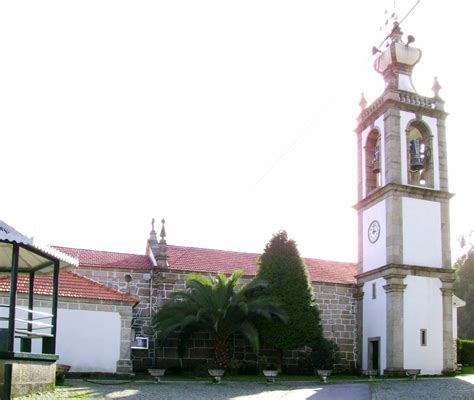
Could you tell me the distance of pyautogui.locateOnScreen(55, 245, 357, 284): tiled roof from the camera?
80.3ft

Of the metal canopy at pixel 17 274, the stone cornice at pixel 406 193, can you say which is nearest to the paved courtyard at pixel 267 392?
the metal canopy at pixel 17 274

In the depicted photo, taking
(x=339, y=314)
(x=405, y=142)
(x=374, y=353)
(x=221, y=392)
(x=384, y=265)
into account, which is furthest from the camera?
(x=339, y=314)

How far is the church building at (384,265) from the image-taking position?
76.5ft

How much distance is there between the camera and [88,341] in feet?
64.1

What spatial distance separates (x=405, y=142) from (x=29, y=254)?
17549 millimetres

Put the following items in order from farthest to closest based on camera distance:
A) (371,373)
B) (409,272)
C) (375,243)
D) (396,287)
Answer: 1. (375,243)
2. (409,272)
3. (396,287)
4. (371,373)

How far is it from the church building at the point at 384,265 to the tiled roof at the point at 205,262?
0.06m

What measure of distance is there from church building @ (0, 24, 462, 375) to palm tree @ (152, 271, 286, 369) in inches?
71.2

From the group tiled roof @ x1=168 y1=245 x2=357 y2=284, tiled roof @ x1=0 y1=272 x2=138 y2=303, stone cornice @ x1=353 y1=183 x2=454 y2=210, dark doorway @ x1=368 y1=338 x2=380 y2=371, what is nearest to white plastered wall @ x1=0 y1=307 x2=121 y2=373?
tiled roof @ x1=0 y1=272 x2=138 y2=303

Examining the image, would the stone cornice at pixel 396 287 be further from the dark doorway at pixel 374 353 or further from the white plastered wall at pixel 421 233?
the dark doorway at pixel 374 353

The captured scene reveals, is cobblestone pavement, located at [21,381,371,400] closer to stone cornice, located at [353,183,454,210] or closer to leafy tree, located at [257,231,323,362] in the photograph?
leafy tree, located at [257,231,323,362]

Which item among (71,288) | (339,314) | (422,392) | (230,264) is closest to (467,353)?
(339,314)

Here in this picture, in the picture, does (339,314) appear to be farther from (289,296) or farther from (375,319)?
(289,296)

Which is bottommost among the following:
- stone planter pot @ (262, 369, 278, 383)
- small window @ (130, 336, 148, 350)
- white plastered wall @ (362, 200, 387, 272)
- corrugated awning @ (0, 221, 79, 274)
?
stone planter pot @ (262, 369, 278, 383)
